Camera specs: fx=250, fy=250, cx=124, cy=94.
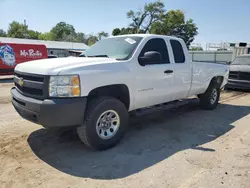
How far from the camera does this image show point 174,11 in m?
65.3

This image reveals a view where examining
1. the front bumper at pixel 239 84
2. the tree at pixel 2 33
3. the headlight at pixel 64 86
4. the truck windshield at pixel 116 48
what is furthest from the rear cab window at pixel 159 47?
the tree at pixel 2 33

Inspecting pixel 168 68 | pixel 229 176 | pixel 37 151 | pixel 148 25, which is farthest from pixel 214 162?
pixel 148 25

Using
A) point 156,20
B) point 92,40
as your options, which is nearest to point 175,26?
point 156,20

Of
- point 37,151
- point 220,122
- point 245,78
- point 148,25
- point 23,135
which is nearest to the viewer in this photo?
point 37,151

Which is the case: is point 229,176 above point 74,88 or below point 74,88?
below

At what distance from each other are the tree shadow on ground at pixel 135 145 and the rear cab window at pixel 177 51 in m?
1.53

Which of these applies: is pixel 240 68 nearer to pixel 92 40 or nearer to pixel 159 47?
pixel 159 47

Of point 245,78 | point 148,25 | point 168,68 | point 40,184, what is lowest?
point 40,184

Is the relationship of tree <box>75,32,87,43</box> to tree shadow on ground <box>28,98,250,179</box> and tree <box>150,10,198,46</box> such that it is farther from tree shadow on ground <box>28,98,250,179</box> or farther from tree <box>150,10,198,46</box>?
tree shadow on ground <box>28,98,250,179</box>

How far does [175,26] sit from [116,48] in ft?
208

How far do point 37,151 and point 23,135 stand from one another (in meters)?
0.93

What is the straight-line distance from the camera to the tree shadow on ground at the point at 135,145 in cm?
372

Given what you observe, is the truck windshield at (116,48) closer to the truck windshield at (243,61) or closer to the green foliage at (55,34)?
the truck windshield at (243,61)

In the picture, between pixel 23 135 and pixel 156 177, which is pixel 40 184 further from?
pixel 23 135
